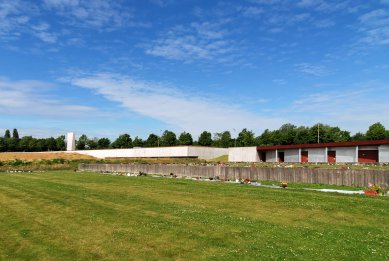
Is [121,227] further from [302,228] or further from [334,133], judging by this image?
[334,133]

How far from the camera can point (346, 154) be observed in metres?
67.2

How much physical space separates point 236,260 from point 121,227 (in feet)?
17.8

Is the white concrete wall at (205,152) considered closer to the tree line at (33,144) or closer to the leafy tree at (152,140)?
the leafy tree at (152,140)

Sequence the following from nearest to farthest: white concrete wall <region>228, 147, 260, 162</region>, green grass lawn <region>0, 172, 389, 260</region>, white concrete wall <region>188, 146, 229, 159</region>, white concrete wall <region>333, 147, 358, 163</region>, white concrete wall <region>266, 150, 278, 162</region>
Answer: green grass lawn <region>0, 172, 389, 260</region> < white concrete wall <region>333, 147, 358, 163</region> < white concrete wall <region>266, 150, 278, 162</region> < white concrete wall <region>228, 147, 260, 162</region> < white concrete wall <region>188, 146, 229, 159</region>

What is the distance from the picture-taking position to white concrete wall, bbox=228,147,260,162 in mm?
88000

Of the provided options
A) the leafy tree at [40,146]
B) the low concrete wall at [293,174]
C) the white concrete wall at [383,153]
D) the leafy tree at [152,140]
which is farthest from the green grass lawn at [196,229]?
the leafy tree at [40,146]

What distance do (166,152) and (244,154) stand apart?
24552mm

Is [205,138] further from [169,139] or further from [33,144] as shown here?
[33,144]

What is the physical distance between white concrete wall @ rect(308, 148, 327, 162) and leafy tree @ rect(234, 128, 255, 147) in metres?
61.5

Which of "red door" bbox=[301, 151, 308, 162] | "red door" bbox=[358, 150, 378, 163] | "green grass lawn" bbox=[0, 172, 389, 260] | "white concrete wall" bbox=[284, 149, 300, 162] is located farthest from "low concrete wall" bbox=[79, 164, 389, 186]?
"white concrete wall" bbox=[284, 149, 300, 162]

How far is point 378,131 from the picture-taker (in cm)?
11794

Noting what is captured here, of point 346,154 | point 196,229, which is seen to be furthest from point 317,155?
point 196,229

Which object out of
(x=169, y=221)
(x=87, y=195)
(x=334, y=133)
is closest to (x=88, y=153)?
(x=334, y=133)

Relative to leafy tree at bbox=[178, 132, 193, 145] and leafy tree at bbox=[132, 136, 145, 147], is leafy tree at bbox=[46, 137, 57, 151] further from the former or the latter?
leafy tree at bbox=[178, 132, 193, 145]
